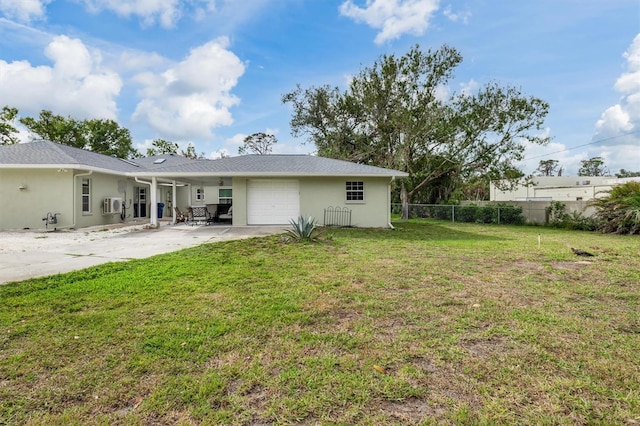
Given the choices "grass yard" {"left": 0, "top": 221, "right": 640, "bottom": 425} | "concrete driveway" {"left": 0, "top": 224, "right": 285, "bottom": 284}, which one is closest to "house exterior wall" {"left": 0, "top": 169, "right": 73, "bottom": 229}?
"concrete driveway" {"left": 0, "top": 224, "right": 285, "bottom": 284}

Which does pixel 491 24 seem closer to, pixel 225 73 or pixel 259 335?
A: pixel 225 73

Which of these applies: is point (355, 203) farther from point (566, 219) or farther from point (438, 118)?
point (438, 118)

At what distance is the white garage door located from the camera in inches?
568

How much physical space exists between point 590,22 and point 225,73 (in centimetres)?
1563

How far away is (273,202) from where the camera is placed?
14.5m

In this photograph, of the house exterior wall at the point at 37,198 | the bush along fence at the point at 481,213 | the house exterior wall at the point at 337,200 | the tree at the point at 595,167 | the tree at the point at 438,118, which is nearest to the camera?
the house exterior wall at the point at 37,198

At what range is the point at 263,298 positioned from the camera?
4391 mm

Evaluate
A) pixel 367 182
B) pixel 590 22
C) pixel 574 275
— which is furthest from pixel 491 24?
pixel 574 275

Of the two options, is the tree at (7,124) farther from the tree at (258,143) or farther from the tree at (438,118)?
the tree at (438,118)

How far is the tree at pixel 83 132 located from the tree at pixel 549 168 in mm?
67748

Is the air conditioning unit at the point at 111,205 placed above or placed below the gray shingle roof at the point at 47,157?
below

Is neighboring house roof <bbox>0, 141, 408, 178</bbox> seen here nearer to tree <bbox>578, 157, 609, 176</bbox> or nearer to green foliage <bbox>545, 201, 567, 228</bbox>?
green foliage <bbox>545, 201, 567, 228</bbox>

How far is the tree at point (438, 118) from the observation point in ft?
68.8

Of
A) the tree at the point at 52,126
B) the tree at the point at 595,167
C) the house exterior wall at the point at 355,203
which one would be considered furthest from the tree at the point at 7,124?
the tree at the point at 595,167
